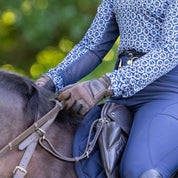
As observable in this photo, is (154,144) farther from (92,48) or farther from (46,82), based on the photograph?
(92,48)

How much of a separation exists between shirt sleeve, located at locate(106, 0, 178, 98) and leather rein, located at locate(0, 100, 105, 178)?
28 cm

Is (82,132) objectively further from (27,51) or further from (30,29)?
(27,51)

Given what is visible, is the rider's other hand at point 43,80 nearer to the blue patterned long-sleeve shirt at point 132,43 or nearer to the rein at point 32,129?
the blue patterned long-sleeve shirt at point 132,43

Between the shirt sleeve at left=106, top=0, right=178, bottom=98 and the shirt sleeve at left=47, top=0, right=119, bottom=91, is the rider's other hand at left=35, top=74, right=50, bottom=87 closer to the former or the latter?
the shirt sleeve at left=47, top=0, right=119, bottom=91

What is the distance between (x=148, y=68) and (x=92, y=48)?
62 cm

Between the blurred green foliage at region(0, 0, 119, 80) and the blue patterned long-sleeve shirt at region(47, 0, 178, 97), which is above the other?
the blue patterned long-sleeve shirt at region(47, 0, 178, 97)

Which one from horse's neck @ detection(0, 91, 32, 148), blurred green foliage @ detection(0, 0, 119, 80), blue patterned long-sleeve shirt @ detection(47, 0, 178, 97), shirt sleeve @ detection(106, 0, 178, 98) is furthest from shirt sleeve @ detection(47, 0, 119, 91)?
blurred green foliage @ detection(0, 0, 119, 80)

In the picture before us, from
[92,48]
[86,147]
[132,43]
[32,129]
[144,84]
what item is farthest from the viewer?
A: [92,48]

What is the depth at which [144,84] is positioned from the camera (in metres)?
1.78

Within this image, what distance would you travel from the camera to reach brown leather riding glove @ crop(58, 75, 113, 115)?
1.65 metres

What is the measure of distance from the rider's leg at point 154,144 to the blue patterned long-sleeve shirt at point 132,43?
161 mm

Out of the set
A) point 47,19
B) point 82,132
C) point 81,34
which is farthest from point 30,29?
point 82,132

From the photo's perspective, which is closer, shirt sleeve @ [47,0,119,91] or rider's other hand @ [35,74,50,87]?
rider's other hand @ [35,74,50,87]

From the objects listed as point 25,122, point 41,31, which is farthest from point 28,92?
point 41,31
